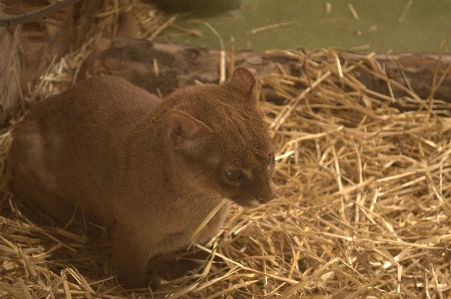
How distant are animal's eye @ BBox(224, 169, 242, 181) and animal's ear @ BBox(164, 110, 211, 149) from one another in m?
0.18

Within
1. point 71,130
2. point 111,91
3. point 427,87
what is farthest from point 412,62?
point 71,130

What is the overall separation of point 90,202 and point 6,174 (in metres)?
0.68

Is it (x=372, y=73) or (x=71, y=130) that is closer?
(x=71, y=130)

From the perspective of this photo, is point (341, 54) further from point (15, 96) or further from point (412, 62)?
point (15, 96)

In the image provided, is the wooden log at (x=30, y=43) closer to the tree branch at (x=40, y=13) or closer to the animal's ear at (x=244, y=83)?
the tree branch at (x=40, y=13)

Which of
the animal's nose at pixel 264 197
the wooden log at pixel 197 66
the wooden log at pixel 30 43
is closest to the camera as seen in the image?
→ the animal's nose at pixel 264 197

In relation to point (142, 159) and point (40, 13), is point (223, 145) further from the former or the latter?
point (40, 13)

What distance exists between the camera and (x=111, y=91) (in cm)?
298

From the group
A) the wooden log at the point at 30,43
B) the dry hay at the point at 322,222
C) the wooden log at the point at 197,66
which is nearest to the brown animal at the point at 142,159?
the dry hay at the point at 322,222

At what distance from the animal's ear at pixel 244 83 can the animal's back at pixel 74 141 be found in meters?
0.54

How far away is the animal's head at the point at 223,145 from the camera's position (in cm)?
219

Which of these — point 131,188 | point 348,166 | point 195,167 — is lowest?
Answer: point 348,166

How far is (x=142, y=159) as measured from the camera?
2.51 metres

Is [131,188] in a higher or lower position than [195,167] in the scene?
lower
